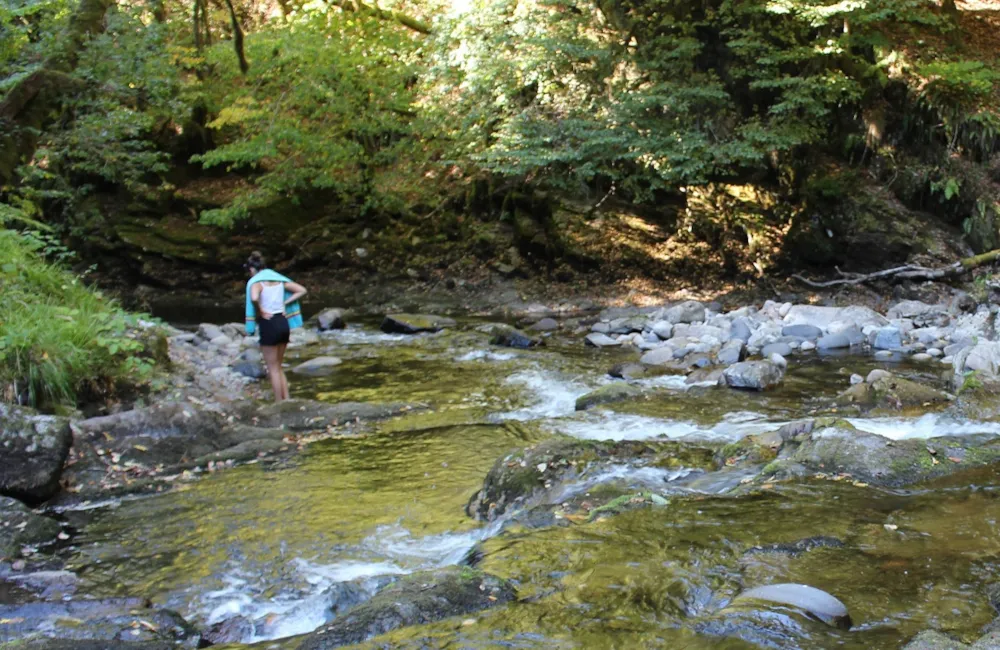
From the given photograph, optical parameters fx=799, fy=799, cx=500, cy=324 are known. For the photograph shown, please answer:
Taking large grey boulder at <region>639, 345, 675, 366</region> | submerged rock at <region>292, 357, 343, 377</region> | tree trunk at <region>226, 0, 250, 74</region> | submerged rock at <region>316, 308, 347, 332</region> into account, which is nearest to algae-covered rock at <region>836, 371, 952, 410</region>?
large grey boulder at <region>639, 345, 675, 366</region>

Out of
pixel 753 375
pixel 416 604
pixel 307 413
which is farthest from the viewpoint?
pixel 753 375

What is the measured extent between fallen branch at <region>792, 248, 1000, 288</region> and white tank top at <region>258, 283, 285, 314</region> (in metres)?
9.24

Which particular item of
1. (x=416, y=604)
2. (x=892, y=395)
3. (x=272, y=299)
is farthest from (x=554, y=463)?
(x=272, y=299)

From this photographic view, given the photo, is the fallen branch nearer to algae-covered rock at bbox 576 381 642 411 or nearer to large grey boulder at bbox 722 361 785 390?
large grey boulder at bbox 722 361 785 390

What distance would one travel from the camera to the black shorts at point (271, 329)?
27.5 ft

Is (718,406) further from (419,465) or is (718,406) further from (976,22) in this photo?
(976,22)

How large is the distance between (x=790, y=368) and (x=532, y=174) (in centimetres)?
806

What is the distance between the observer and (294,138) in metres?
15.5

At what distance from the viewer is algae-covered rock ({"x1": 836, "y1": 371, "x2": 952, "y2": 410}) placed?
7.54m

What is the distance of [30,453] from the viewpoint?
553 cm

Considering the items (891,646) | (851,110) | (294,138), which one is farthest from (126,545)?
(851,110)

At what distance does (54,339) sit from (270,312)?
2044mm

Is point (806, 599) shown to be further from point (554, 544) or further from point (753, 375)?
point (753, 375)

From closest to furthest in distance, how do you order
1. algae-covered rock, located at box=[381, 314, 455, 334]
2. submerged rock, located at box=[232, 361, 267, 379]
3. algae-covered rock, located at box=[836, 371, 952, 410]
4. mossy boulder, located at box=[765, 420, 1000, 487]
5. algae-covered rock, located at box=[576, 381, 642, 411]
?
mossy boulder, located at box=[765, 420, 1000, 487], algae-covered rock, located at box=[836, 371, 952, 410], algae-covered rock, located at box=[576, 381, 642, 411], submerged rock, located at box=[232, 361, 267, 379], algae-covered rock, located at box=[381, 314, 455, 334]
